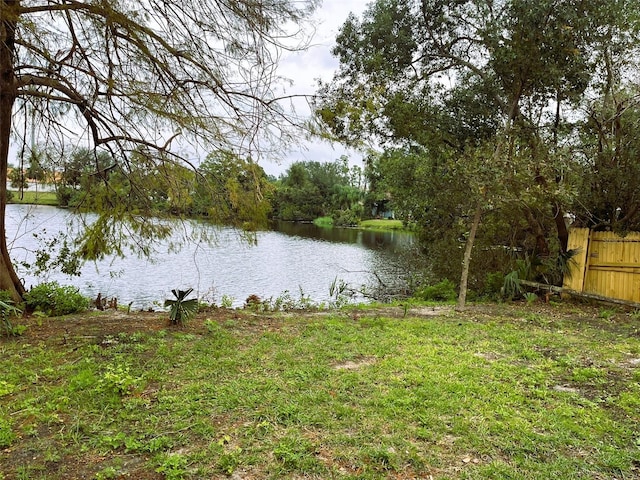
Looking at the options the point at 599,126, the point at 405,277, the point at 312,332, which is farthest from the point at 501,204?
the point at 405,277

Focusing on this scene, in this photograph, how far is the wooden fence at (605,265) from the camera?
7.58m

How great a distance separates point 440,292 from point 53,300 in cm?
798

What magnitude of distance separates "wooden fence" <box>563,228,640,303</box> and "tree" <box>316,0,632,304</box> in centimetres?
70

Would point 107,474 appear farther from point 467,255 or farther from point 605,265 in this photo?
point 605,265

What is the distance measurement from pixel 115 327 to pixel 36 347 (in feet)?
3.05

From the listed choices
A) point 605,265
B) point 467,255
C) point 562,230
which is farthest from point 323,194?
point 467,255

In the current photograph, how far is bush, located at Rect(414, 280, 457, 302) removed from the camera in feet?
34.3

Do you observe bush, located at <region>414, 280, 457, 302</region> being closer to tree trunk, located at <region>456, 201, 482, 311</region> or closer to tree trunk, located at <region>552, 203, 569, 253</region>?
tree trunk, located at <region>552, 203, 569, 253</region>

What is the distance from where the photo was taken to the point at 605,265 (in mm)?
7898

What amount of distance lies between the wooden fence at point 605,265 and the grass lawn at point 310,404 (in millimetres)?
2736

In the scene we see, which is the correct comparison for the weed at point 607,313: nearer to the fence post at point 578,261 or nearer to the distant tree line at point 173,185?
the fence post at point 578,261

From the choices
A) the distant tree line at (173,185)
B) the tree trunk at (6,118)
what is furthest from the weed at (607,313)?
the tree trunk at (6,118)

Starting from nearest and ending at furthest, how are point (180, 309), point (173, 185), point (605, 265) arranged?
1. point (180, 309)
2. point (173, 185)
3. point (605, 265)

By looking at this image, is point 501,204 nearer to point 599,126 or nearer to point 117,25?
point 599,126
